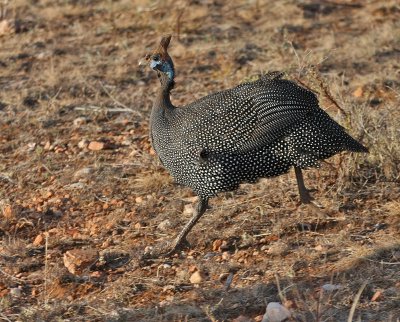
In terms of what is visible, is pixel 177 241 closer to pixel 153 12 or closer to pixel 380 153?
pixel 380 153

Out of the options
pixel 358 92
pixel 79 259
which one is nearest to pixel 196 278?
pixel 79 259

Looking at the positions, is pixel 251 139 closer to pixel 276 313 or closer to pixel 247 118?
pixel 247 118

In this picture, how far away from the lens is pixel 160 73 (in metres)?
4.82

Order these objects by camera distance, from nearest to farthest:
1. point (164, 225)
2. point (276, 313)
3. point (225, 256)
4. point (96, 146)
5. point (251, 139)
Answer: point (276, 313)
point (251, 139)
point (225, 256)
point (164, 225)
point (96, 146)

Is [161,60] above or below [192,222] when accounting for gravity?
above

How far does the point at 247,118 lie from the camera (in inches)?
176

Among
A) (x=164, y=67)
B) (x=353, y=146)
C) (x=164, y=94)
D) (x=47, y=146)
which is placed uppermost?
(x=164, y=67)

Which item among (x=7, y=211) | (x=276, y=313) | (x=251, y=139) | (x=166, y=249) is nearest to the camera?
(x=276, y=313)

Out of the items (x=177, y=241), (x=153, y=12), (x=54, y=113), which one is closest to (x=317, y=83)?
(x=177, y=241)

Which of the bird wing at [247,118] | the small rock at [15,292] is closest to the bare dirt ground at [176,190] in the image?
the small rock at [15,292]

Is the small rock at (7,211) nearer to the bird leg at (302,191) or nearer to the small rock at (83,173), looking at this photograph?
the small rock at (83,173)

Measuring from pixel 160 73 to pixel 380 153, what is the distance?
55.8 inches

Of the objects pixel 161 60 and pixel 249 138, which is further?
pixel 161 60

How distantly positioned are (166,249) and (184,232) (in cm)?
14
